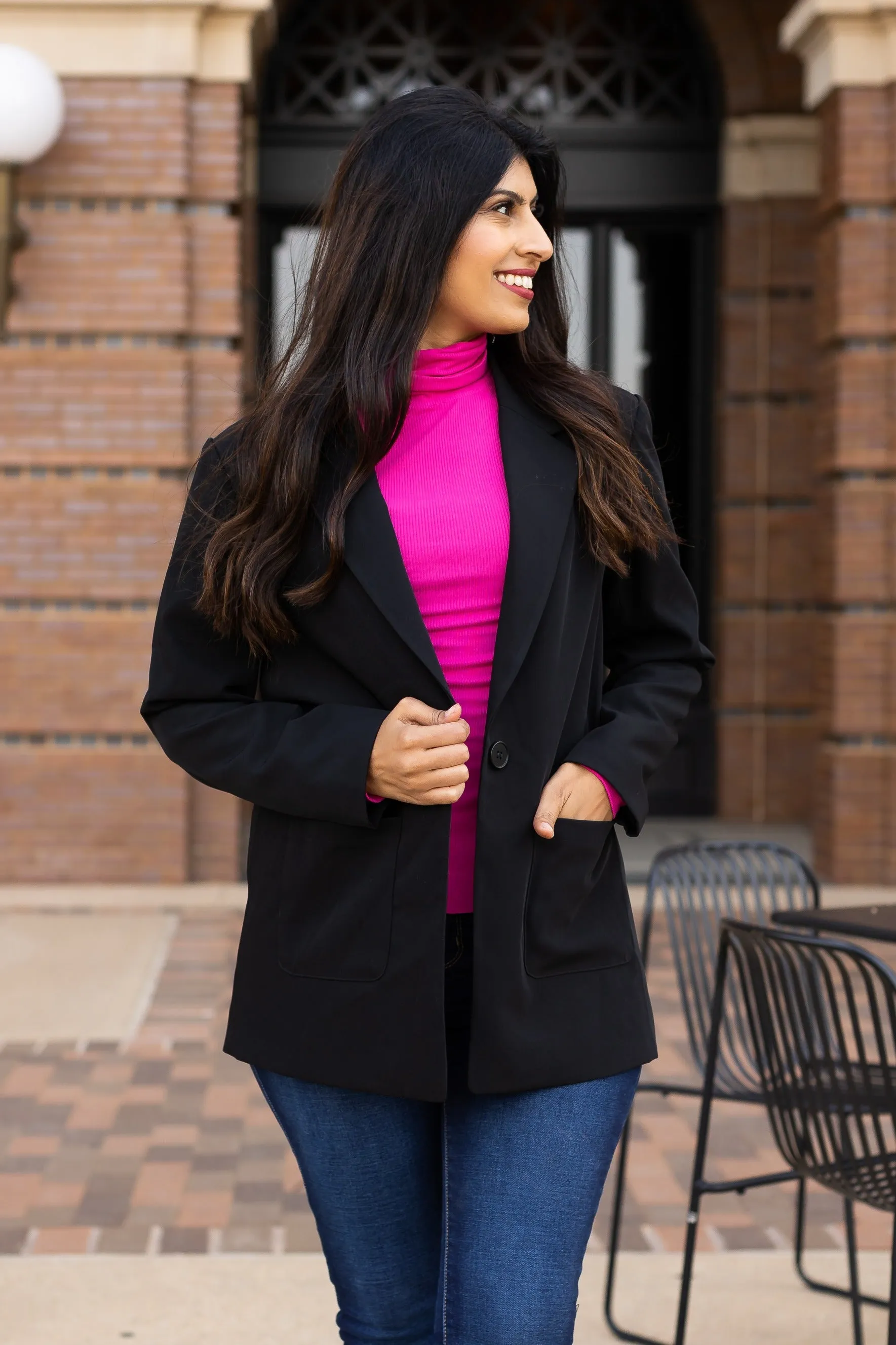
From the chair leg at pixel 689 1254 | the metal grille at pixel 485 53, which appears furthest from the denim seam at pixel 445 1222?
the metal grille at pixel 485 53

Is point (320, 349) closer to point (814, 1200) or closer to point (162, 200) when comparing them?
point (814, 1200)

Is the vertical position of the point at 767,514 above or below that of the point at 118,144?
below

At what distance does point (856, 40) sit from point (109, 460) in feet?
13.0

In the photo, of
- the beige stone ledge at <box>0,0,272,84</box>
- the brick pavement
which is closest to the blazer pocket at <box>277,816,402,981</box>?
the brick pavement

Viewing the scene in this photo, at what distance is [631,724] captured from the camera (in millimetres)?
1938

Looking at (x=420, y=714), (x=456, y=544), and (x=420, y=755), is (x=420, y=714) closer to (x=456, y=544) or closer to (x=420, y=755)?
(x=420, y=755)

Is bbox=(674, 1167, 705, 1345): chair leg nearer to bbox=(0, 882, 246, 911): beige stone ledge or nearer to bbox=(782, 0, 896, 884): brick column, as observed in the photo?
bbox=(0, 882, 246, 911): beige stone ledge

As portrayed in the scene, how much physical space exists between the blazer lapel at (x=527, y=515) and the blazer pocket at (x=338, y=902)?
197 mm

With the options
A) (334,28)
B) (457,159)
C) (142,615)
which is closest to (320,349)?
(457,159)

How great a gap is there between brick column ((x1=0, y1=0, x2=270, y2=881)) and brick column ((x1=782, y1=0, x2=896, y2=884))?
279 cm

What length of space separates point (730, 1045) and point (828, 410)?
5156 millimetres

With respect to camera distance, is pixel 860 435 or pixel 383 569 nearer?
pixel 383 569

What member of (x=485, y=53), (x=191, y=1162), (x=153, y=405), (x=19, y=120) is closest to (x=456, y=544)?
(x=191, y=1162)

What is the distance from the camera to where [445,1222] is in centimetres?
185
